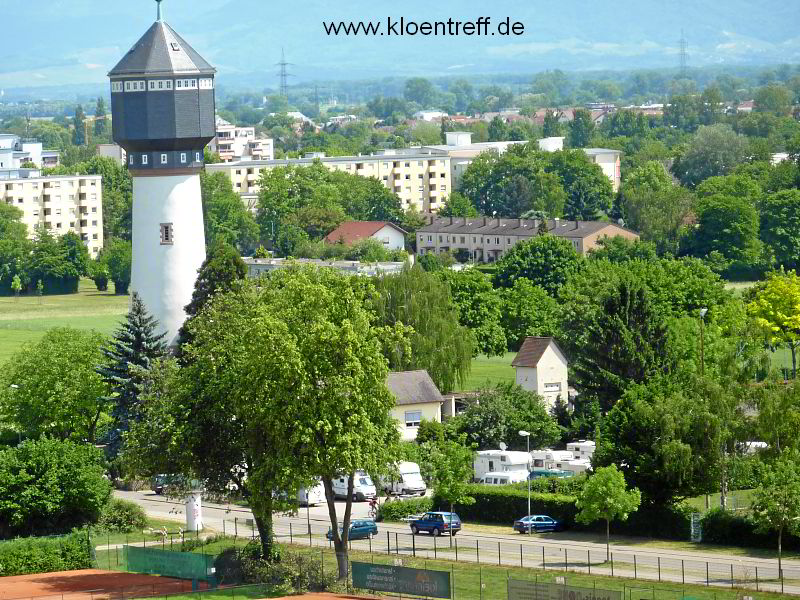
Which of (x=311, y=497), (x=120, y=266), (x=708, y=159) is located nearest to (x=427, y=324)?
(x=311, y=497)

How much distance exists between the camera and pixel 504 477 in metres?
59.8

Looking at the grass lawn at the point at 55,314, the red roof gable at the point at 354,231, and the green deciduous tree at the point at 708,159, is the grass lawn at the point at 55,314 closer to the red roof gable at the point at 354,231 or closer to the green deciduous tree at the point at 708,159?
the red roof gable at the point at 354,231

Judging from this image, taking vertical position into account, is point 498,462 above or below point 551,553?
above

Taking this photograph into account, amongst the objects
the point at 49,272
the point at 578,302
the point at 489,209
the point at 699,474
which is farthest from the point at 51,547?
the point at 489,209

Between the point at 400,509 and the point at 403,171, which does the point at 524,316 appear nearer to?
the point at 400,509

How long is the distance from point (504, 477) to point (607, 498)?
1046cm

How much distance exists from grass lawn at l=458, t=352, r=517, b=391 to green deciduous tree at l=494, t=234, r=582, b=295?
16.1 metres

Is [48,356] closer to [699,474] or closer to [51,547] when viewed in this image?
[51,547]

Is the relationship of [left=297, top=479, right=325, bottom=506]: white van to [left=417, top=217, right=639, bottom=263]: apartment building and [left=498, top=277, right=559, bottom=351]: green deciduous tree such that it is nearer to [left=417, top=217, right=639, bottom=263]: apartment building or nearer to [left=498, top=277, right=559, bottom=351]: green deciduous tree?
[left=498, top=277, right=559, bottom=351]: green deciduous tree

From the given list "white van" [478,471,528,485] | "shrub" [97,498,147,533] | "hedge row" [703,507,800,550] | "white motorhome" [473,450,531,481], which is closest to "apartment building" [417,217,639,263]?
"white motorhome" [473,450,531,481]

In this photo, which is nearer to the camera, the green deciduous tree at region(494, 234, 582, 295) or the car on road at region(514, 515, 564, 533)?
the car on road at region(514, 515, 564, 533)

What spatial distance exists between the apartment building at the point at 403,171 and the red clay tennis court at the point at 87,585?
127 metres

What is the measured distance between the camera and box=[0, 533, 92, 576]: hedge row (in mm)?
49500

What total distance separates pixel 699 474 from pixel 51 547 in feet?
60.0
